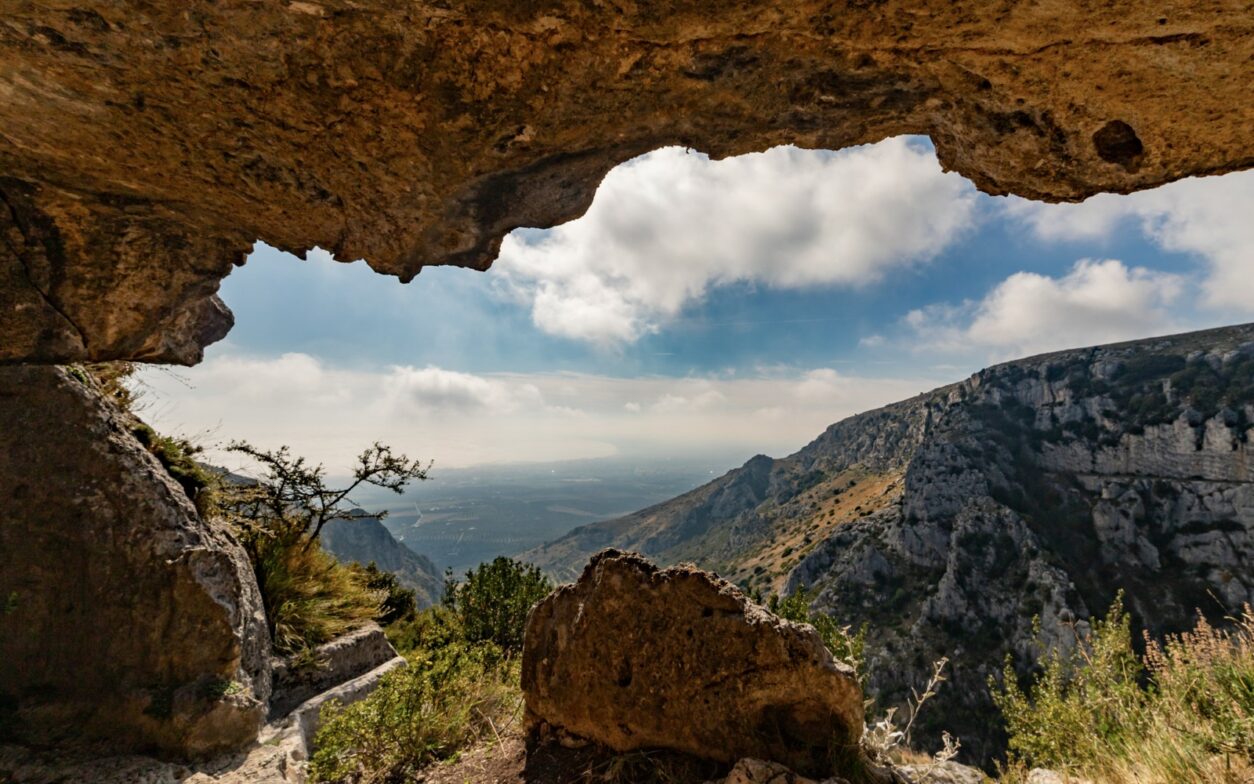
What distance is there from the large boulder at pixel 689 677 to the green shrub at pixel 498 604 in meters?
6.98

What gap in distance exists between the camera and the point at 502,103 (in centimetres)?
441

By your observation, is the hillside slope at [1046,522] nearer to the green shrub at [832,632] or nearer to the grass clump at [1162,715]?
the green shrub at [832,632]

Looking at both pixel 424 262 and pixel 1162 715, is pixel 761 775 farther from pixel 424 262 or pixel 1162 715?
pixel 424 262

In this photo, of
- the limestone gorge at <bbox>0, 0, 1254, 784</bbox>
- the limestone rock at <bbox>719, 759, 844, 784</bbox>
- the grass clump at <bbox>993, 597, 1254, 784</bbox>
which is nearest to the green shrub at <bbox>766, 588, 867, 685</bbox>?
the limestone gorge at <bbox>0, 0, 1254, 784</bbox>

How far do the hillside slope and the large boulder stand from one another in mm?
57149

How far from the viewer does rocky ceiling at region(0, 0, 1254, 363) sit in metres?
3.58

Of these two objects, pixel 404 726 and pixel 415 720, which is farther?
pixel 415 720

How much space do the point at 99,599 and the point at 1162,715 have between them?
11.8 metres

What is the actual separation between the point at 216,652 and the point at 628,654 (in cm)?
530

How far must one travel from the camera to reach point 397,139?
466 centimetres

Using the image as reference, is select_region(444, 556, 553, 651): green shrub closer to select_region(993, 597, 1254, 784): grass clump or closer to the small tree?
the small tree

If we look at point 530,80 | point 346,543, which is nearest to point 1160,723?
point 530,80

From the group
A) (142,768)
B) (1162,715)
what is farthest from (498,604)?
(1162,715)

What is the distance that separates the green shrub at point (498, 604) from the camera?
1303 centimetres
